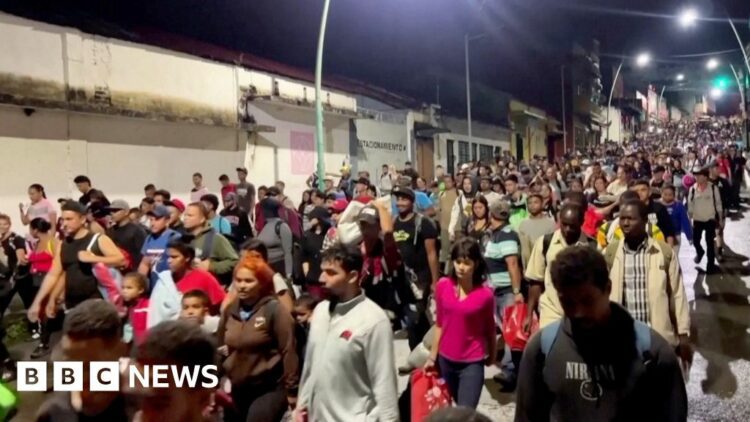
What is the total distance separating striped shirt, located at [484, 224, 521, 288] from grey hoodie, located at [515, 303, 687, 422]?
3738 millimetres

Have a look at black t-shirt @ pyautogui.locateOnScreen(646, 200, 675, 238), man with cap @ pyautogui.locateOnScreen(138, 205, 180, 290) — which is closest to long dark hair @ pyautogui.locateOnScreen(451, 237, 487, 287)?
man with cap @ pyautogui.locateOnScreen(138, 205, 180, 290)

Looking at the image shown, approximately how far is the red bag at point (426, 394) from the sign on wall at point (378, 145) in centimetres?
2016

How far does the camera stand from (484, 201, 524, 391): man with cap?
6.25m

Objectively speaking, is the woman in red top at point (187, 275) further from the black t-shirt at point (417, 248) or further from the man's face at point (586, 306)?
the man's face at point (586, 306)

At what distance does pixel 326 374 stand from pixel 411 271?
349 cm

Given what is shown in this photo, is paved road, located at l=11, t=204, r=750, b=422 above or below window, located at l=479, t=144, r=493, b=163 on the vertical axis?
below

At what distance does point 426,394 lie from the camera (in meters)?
4.25

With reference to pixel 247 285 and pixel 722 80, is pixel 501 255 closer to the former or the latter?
pixel 247 285

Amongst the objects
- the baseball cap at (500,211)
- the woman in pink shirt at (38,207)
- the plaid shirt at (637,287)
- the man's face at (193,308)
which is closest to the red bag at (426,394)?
the plaid shirt at (637,287)

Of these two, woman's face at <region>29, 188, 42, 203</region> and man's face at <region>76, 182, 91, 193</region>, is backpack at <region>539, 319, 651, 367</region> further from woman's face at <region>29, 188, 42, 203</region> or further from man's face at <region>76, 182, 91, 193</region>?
woman's face at <region>29, 188, 42, 203</region>

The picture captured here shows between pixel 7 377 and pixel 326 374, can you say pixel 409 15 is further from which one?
pixel 326 374

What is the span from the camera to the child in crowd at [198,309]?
4.59 m

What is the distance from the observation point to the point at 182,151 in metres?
16.8

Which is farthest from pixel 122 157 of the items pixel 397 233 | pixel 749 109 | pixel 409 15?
pixel 749 109
